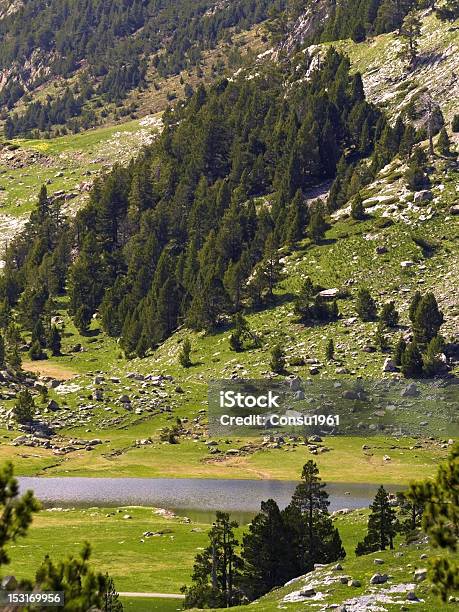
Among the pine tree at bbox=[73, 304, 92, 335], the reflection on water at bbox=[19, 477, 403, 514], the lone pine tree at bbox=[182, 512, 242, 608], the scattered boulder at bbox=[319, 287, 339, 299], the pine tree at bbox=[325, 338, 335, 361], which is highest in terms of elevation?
the pine tree at bbox=[73, 304, 92, 335]

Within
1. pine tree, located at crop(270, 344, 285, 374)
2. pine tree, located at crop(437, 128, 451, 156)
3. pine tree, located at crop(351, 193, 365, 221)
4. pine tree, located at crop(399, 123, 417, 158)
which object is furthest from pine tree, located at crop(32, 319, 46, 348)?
pine tree, located at crop(437, 128, 451, 156)

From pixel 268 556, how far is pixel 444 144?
5069 inches

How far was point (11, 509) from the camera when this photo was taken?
21.8 m

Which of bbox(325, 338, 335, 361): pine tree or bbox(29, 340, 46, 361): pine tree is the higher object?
bbox(29, 340, 46, 361): pine tree

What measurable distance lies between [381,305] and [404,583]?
343 feet

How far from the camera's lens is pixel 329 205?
17750 cm

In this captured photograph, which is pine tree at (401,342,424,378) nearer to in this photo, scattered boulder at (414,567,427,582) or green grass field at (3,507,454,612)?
green grass field at (3,507,454,612)

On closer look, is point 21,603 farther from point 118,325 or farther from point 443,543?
point 118,325

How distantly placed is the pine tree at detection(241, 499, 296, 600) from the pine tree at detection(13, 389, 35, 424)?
78.8 m

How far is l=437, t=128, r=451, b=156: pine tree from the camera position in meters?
171

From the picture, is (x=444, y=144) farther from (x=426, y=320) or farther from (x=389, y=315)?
(x=426, y=320)

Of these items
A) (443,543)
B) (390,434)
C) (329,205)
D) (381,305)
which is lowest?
(443,543)

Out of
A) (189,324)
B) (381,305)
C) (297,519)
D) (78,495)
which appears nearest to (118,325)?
(189,324)

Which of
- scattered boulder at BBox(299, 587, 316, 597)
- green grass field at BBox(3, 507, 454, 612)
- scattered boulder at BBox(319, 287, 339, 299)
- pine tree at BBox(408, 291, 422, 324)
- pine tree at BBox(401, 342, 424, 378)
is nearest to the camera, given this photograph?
scattered boulder at BBox(299, 587, 316, 597)
